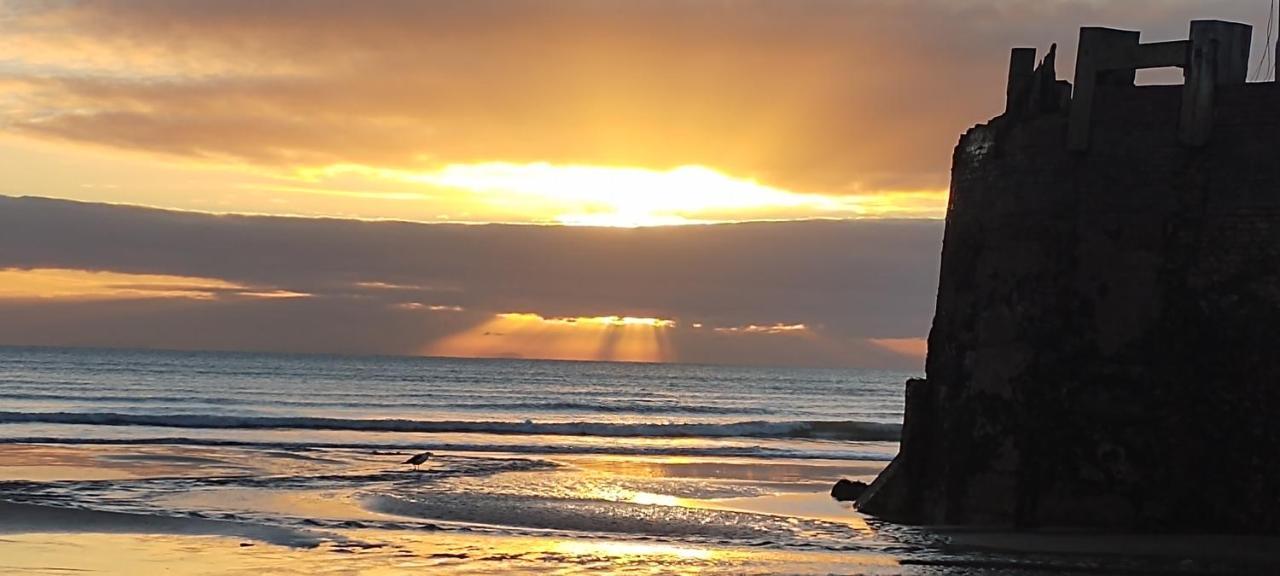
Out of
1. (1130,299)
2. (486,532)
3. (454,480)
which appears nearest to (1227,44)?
(1130,299)

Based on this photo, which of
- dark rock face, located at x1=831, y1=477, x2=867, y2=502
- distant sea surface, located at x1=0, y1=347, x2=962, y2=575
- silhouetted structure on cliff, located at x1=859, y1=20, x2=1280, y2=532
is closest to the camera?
silhouetted structure on cliff, located at x1=859, y1=20, x2=1280, y2=532

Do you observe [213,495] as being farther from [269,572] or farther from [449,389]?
[449,389]

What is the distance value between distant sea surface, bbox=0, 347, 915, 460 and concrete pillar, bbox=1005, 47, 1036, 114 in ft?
63.8

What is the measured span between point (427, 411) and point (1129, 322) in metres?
44.6

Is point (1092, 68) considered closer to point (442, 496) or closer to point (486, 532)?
point (486, 532)

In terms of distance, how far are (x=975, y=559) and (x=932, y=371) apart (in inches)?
126

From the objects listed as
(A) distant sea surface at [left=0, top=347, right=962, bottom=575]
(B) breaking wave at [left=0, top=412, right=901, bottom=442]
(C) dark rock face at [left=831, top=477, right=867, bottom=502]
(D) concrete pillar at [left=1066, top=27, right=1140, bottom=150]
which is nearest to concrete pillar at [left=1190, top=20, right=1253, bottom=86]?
(D) concrete pillar at [left=1066, top=27, right=1140, bottom=150]

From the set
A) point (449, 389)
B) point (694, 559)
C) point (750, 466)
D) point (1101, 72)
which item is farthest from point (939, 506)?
point (449, 389)

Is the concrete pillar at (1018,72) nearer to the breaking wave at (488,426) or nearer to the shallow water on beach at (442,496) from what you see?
the shallow water on beach at (442,496)

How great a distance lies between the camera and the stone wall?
42.2ft

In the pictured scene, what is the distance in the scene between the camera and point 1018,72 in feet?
48.0

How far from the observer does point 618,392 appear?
85.4 m

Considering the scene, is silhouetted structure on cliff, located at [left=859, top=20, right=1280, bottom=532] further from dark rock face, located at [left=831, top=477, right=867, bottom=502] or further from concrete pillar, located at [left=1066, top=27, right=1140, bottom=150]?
dark rock face, located at [left=831, top=477, right=867, bottom=502]

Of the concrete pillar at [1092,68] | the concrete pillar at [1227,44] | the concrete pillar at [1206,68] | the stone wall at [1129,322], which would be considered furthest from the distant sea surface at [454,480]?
the concrete pillar at [1227,44]
